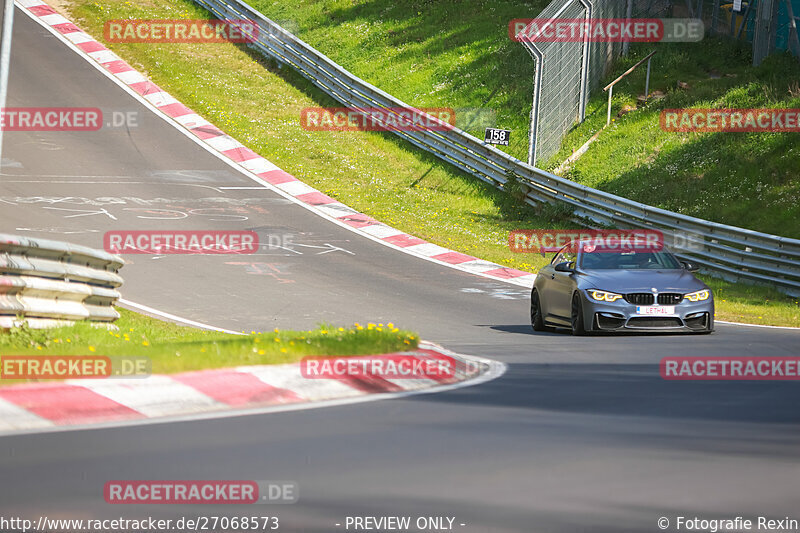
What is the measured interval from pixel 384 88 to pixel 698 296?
22064 millimetres

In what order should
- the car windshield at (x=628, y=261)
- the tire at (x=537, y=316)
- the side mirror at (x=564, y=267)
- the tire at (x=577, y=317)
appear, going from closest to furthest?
the tire at (x=577, y=317)
the side mirror at (x=564, y=267)
the car windshield at (x=628, y=261)
the tire at (x=537, y=316)

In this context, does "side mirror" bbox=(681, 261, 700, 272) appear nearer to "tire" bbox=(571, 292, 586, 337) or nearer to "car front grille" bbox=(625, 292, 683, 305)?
"car front grille" bbox=(625, 292, 683, 305)

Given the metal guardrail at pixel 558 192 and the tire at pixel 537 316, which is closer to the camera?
the tire at pixel 537 316

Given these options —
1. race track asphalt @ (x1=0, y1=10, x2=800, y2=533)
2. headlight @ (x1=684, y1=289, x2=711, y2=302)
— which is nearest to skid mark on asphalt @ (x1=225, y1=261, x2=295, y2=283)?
race track asphalt @ (x1=0, y1=10, x2=800, y2=533)

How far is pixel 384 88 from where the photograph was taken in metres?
34.8

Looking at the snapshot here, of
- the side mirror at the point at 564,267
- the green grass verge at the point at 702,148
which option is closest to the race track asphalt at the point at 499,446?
the side mirror at the point at 564,267

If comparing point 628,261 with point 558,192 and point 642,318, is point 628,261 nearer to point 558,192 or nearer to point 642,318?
point 642,318

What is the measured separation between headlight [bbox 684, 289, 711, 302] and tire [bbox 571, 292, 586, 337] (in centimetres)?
134

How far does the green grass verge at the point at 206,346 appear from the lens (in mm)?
8734


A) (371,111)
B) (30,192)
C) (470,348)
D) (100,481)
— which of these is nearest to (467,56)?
(371,111)

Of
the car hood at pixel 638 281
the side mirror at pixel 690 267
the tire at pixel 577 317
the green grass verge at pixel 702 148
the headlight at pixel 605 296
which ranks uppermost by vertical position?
the green grass verge at pixel 702 148

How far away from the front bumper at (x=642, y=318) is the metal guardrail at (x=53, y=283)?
589cm

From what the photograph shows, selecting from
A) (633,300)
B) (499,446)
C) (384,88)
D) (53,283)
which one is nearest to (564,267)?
(633,300)

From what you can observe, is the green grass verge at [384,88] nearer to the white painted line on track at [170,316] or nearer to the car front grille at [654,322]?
the car front grille at [654,322]
